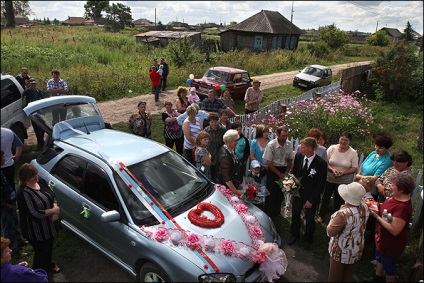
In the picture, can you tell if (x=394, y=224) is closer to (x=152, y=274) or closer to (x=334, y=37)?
(x=152, y=274)

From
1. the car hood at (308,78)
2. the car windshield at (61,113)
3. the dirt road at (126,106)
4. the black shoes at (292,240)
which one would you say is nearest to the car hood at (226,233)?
the black shoes at (292,240)

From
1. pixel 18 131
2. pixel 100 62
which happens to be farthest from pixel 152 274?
pixel 100 62

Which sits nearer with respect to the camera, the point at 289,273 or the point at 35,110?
the point at 289,273

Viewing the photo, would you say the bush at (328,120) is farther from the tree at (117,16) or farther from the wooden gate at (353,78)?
the tree at (117,16)

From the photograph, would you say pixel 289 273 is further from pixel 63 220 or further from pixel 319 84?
pixel 319 84

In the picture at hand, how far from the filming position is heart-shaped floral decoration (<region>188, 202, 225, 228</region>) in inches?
153

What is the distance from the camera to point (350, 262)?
3.66 meters

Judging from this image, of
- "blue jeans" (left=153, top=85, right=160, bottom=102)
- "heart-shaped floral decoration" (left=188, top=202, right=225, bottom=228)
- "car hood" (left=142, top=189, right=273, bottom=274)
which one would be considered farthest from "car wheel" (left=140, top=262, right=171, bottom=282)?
"blue jeans" (left=153, top=85, right=160, bottom=102)

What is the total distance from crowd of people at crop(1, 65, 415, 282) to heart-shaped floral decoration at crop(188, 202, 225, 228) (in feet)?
2.79

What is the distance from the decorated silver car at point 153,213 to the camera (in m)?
3.52

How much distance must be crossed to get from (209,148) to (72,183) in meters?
2.57

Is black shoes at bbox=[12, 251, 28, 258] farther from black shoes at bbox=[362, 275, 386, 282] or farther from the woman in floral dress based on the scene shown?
black shoes at bbox=[362, 275, 386, 282]

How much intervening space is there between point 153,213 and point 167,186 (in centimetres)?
54

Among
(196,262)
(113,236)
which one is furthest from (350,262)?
(113,236)
